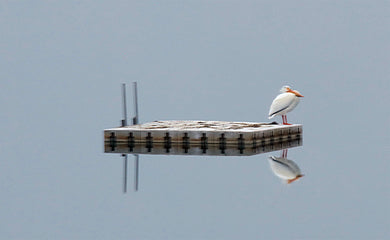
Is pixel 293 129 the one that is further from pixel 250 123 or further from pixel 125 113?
pixel 125 113

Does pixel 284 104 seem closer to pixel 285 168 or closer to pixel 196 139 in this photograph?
pixel 196 139

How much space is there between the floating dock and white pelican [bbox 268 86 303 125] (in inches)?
30.4

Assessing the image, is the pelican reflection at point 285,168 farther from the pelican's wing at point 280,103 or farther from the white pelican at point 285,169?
the pelican's wing at point 280,103

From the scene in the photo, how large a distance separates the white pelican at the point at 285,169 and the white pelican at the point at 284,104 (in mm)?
2796

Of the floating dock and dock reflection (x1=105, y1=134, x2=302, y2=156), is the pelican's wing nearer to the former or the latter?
the floating dock

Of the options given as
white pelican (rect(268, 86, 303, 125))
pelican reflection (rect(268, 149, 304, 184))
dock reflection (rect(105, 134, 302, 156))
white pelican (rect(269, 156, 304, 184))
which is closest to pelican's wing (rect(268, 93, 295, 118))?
white pelican (rect(268, 86, 303, 125))

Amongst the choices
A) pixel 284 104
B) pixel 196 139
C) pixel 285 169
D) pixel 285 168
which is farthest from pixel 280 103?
pixel 285 169

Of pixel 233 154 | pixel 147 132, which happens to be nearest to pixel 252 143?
pixel 233 154

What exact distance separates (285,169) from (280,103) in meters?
4.69

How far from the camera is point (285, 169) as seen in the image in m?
22.8

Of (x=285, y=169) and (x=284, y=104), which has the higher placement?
(x=284, y=104)

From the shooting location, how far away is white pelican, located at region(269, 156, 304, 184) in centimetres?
2172

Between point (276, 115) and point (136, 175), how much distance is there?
580 cm

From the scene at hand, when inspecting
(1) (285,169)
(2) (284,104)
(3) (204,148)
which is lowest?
(1) (285,169)
